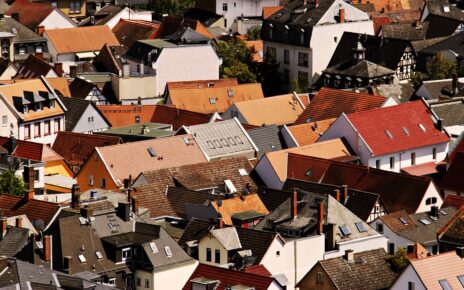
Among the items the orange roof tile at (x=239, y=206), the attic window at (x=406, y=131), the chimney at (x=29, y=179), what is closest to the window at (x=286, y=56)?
the attic window at (x=406, y=131)

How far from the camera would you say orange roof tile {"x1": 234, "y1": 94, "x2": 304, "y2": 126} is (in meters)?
126

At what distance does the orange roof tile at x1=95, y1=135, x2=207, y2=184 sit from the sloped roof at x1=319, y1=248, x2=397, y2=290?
60.3 ft

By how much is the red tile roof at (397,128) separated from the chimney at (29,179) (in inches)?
813

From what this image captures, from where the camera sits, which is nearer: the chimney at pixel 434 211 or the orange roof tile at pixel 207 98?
the chimney at pixel 434 211

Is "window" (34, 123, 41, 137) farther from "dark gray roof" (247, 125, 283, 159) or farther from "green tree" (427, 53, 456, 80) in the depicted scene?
"green tree" (427, 53, 456, 80)

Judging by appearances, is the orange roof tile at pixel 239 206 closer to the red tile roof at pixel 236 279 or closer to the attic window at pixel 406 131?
the red tile roof at pixel 236 279

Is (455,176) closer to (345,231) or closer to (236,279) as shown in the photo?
(345,231)

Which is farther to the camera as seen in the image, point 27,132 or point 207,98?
point 207,98

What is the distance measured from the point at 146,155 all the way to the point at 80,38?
43.2 m

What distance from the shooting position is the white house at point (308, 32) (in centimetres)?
14375

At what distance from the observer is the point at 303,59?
144500 millimetres

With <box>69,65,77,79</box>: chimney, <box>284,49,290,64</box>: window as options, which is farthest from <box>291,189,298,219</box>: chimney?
<box>284,49,290,64</box>: window

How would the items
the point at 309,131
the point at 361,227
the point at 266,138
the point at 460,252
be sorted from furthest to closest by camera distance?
the point at 309,131 → the point at 266,138 → the point at 361,227 → the point at 460,252

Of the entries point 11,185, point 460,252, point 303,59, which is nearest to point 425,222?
point 460,252
